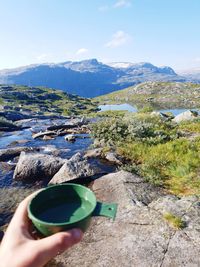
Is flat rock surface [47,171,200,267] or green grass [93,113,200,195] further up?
flat rock surface [47,171,200,267]

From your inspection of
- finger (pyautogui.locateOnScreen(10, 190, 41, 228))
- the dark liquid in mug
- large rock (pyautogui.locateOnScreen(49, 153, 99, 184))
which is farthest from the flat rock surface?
finger (pyautogui.locateOnScreen(10, 190, 41, 228))

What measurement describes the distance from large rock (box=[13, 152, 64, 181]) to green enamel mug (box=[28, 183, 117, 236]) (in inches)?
439

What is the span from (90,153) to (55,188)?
46.6 feet

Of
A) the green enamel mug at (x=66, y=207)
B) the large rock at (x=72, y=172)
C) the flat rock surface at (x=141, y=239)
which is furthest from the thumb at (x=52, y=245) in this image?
the large rock at (x=72, y=172)

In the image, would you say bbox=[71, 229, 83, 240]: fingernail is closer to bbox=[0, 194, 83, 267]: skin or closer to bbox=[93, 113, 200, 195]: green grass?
bbox=[0, 194, 83, 267]: skin

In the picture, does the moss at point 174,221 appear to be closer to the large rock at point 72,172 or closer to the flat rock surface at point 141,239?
the flat rock surface at point 141,239

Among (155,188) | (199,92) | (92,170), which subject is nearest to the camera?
(155,188)

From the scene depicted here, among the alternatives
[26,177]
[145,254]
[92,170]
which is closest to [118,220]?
[145,254]

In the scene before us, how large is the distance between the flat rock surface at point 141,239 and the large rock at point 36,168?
545 centimetres

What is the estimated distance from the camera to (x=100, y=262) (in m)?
7.50

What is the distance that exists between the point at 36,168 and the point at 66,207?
38.2 feet

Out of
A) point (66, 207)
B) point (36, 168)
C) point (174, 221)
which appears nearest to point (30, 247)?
point (66, 207)

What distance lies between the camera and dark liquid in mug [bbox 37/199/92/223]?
12.6 feet

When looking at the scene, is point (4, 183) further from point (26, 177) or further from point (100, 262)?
point (100, 262)
